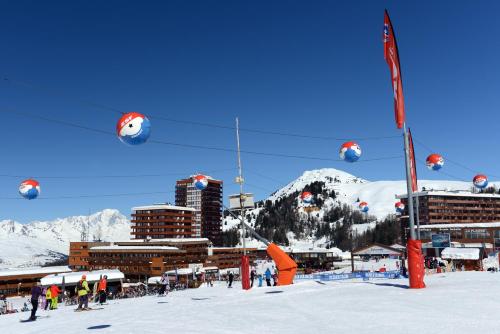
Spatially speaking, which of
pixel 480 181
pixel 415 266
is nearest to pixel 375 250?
pixel 480 181

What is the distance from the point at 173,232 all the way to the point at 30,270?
223ft

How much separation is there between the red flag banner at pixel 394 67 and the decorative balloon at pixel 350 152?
5.60 m

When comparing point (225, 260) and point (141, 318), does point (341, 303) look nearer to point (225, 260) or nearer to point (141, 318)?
point (141, 318)

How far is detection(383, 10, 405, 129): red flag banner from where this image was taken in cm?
2297

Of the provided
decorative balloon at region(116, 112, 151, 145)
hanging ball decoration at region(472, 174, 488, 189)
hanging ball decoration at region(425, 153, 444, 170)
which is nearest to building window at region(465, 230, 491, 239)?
hanging ball decoration at region(472, 174, 488, 189)

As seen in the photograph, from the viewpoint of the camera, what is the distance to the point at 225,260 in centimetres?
14375

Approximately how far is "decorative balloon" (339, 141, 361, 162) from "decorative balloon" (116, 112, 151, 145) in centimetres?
1331

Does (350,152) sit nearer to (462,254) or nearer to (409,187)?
(409,187)

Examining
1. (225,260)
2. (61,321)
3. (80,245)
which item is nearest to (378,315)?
(61,321)

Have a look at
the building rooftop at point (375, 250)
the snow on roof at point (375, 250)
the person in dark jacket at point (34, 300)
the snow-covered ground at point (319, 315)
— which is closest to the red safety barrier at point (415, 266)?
the snow-covered ground at point (319, 315)

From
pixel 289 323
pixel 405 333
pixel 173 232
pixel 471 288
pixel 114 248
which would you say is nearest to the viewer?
pixel 405 333

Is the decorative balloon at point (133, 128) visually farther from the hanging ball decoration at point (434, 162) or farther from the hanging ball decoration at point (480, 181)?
the hanging ball decoration at point (480, 181)

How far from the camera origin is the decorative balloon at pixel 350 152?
28.2 metres

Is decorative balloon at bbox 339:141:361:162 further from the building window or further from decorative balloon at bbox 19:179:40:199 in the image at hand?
the building window
